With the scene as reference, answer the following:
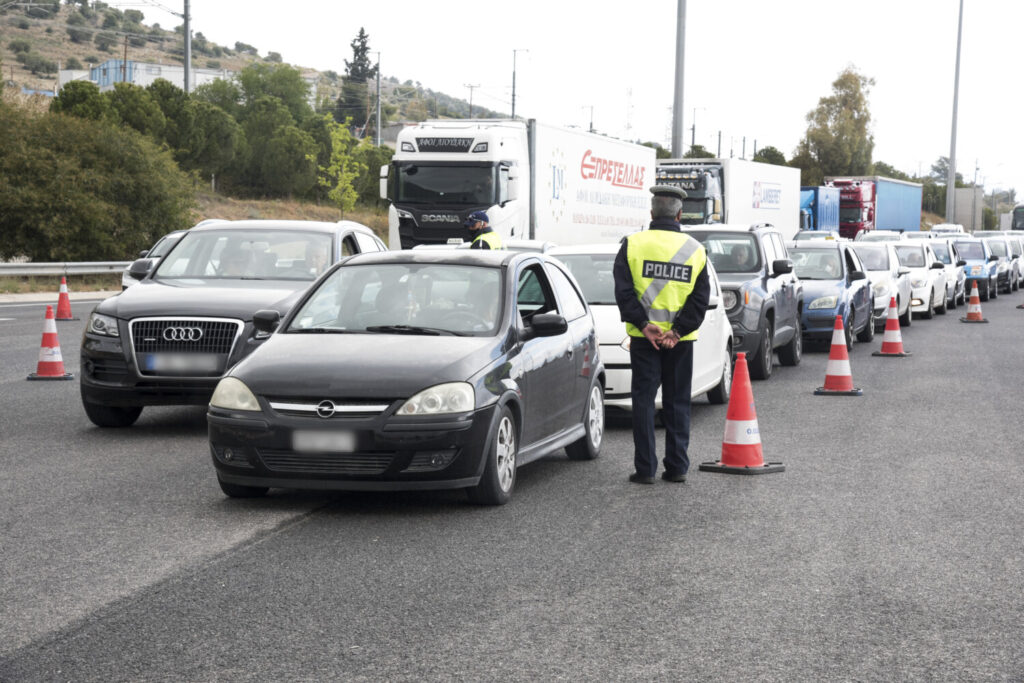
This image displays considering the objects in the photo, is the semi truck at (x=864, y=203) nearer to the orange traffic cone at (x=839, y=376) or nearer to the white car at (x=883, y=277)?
the white car at (x=883, y=277)

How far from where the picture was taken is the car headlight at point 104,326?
10.5 metres

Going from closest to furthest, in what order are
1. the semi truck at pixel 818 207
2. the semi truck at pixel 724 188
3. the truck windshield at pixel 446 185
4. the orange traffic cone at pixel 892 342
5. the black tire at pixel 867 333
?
the orange traffic cone at pixel 892 342 → the black tire at pixel 867 333 → the truck windshield at pixel 446 185 → the semi truck at pixel 724 188 → the semi truck at pixel 818 207

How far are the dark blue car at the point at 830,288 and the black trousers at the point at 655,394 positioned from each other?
1077 centimetres

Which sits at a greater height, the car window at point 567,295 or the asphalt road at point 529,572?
the car window at point 567,295

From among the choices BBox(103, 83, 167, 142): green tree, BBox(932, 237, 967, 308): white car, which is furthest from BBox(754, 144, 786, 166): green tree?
BBox(932, 237, 967, 308): white car

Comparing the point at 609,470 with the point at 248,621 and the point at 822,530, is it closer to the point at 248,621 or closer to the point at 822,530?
the point at 822,530

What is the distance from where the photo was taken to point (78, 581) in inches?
232

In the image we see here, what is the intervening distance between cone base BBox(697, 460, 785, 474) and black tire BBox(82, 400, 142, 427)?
14.7 ft

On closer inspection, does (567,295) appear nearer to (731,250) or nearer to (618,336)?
(618,336)

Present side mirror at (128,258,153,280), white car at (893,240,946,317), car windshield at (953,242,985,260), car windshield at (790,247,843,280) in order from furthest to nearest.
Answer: car windshield at (953,242,985,260) < white car at (893,240,946,317) < car windshield at (790,247,843,280) < side mirror at (128,258,153,280)

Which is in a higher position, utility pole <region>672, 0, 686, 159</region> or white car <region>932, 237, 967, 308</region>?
utility pole <region>672, 0, 686, 159</region>

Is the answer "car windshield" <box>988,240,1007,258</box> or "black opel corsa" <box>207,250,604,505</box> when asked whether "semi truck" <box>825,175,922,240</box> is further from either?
"black opel corsa" <box>207,250,604,505</box>

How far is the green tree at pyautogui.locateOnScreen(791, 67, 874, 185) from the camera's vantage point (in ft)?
363

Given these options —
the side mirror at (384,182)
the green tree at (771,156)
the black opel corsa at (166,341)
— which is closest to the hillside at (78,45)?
the green tree at (771,156)
